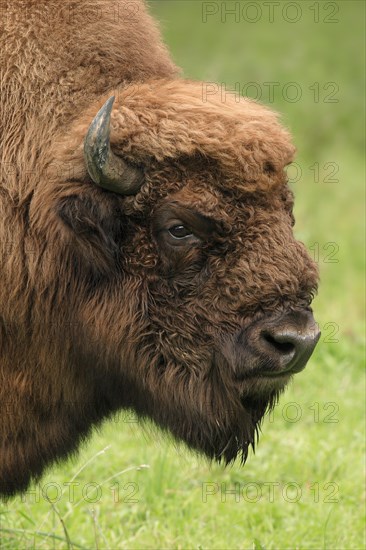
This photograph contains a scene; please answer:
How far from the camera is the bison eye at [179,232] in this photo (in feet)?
13.1

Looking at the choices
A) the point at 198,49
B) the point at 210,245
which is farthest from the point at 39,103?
the point at 198,49

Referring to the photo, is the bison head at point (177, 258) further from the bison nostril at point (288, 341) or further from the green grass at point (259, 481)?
the green grass at point (259, 481)

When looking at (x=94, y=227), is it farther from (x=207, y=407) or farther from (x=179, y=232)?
(x=207, y=407)

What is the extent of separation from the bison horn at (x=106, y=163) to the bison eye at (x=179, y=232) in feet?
0.73

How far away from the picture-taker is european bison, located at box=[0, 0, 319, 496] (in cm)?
394

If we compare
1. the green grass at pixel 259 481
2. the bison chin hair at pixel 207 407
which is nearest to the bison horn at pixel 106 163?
the bison chin hair at pixel 207 407

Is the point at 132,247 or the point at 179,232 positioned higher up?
the point at 179,232

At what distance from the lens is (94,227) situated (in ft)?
13.1

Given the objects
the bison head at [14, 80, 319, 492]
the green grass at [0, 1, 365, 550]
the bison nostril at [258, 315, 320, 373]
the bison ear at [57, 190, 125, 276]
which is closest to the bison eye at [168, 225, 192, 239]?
the bison head at [14, 80, 319, 492]

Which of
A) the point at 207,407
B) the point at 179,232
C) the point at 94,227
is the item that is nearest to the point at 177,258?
the point at 179,232

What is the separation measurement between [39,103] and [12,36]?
0.34m

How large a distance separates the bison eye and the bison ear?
8.8 inches

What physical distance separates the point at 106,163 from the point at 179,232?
413mm

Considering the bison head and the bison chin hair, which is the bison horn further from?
the bison chin hair
